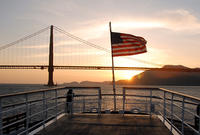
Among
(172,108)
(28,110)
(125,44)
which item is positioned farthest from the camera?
(125,44)

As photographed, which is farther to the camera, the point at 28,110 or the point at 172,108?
the point at 172,108

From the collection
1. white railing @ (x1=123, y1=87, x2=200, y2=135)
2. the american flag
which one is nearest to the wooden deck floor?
white railing @ (x1=123, y1=87, x2=200, y2=135)

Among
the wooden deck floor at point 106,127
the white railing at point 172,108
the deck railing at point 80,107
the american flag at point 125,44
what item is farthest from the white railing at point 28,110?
the american flag at point 125,44

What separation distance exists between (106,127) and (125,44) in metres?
5.74

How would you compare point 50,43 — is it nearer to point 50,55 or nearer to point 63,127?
point 50,55

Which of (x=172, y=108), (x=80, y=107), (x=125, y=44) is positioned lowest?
(x=80, y=107)

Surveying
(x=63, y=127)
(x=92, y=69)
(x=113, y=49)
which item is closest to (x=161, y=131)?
(x=63, y=127)

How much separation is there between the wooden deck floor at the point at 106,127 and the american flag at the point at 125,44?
14.2ft

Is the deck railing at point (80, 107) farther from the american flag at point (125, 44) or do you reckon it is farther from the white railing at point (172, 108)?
the american flag at point (125, 44)

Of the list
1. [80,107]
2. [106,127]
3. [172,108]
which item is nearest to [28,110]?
[106,127]

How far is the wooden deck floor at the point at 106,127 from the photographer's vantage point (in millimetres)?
5353

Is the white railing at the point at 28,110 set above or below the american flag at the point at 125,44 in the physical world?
below

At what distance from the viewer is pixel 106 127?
5934 mm

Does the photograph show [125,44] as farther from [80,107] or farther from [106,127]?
[106,127]
